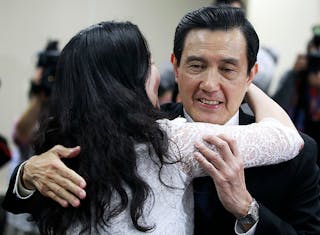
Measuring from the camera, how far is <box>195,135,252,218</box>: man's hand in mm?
1321

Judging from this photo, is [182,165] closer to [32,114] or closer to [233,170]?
[233,170]

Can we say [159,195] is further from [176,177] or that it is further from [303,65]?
[303,65]

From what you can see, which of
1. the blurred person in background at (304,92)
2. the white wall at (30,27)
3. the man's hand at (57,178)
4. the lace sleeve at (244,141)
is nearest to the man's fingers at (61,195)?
the man's hand at (57,178)

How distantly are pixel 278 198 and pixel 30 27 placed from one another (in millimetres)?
3567

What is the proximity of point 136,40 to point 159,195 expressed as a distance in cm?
37

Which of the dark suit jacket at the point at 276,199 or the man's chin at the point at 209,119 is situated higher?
the man's chin at the point at 209,119

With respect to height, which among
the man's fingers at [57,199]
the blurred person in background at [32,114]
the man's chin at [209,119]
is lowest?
the blurred person in background at [32,114]

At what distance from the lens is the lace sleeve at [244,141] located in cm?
136

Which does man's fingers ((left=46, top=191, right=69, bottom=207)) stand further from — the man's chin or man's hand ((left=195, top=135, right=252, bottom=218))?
the man's chin

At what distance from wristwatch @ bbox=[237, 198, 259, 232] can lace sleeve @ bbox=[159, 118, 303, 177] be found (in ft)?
0.30

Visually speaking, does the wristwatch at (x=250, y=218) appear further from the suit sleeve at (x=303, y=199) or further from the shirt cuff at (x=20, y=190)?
the shirt cuff at (x=20, y=190)

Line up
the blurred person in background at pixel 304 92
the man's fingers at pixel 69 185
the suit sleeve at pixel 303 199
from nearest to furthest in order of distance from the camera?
the man's fingers at pixel 69 185 → the suit sleeve at pixel 303 199 → the blurred person in background at pixel 304 92

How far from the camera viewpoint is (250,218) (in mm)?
1353

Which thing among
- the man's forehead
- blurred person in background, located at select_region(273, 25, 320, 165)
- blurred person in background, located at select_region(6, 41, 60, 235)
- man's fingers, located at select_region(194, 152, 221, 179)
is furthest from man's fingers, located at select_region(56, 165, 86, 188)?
blurred person in background, located at select_region(6, 41, 60, 235)
